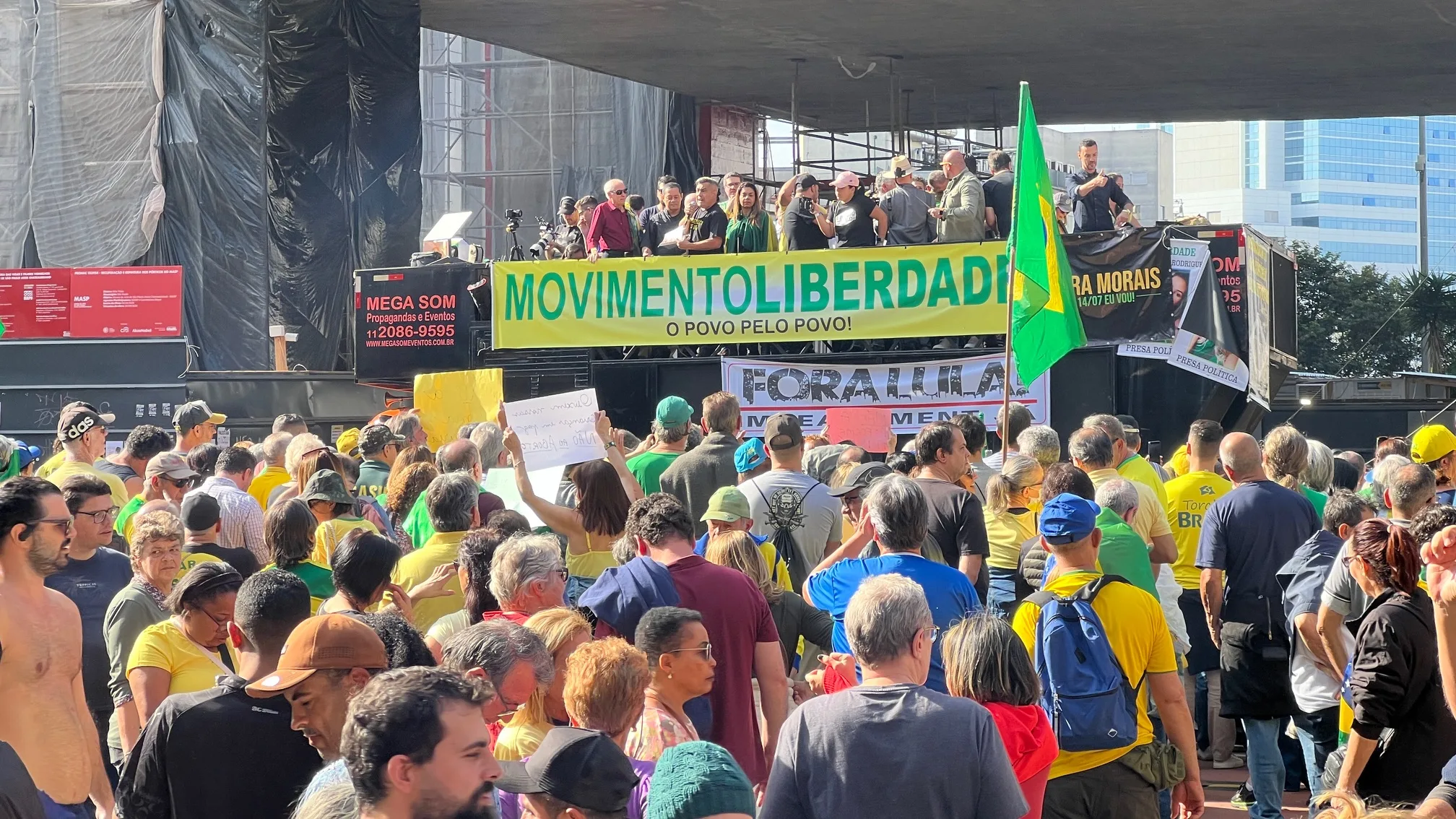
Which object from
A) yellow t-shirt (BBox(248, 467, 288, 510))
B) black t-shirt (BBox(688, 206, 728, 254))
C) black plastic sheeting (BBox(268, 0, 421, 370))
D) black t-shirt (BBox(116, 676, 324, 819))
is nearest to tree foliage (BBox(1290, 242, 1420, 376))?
black plastic sheeting (BBox(268, 0, 421, 370))

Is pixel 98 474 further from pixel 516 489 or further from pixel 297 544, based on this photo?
pixel 297 544

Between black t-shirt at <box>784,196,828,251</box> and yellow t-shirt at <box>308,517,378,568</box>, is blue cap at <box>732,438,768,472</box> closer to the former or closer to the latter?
yellow t-shirt at <box>308,517,378,568</box>

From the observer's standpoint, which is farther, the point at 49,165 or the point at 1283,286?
the point at 49,165

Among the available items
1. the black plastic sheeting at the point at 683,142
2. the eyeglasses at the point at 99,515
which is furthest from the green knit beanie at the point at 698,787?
the black plastic sheeting at the point at 683,142

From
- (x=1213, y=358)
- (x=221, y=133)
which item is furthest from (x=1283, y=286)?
(x=221, y=133)

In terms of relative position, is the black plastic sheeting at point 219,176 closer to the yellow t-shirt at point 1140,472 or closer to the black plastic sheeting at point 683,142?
the black plastic sheeting at point 683,142

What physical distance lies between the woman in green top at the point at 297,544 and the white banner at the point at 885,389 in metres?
7.77

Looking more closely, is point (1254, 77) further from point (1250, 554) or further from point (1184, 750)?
point (1184, 750)

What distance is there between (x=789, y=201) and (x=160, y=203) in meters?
8.65

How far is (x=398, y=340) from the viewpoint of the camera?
50.0 ft

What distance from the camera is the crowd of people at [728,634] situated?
3383mm

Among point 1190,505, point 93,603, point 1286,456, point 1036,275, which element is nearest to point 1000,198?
point 1036,275

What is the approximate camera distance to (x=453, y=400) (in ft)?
39.0

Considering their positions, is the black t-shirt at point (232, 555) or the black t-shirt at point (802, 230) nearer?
the black t-shirt at point (232, 555)
